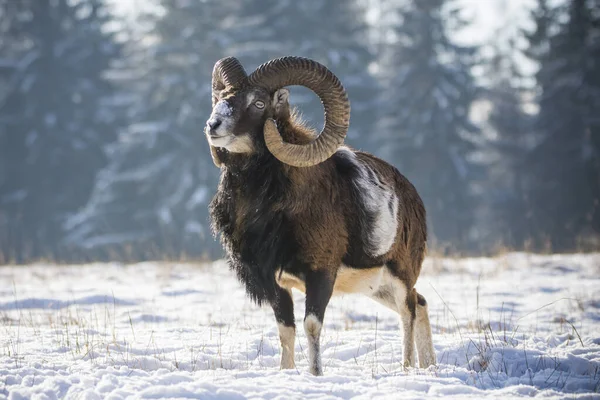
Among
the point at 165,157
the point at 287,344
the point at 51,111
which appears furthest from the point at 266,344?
the point at 51,111

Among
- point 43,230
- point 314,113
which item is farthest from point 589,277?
point 43,230

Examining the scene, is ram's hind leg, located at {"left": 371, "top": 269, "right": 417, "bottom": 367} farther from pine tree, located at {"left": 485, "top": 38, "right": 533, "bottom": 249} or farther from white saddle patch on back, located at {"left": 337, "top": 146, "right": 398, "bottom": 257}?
pine tree, located at {"left": 485, "top": 38, "right": 533, "bottom": 249}

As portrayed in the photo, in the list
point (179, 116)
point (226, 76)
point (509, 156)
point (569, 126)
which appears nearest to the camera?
point (226, 76)

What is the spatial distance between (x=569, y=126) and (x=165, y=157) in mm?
19740

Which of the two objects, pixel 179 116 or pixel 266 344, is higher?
pixel 179 116

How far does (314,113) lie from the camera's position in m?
33.8

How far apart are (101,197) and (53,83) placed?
25.1ft

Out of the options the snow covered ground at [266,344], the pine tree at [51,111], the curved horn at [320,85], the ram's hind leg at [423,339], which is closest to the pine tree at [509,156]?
the pine tree at [51,111]

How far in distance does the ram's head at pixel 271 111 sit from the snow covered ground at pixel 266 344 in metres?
1.94

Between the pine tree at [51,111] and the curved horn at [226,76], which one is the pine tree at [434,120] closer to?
the pine tree at [51,111]

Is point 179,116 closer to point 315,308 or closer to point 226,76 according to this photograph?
point 226,76

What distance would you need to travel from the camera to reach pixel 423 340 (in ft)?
24.7

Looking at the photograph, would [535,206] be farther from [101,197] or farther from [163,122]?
[101,197]

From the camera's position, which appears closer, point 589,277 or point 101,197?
point 589,277
